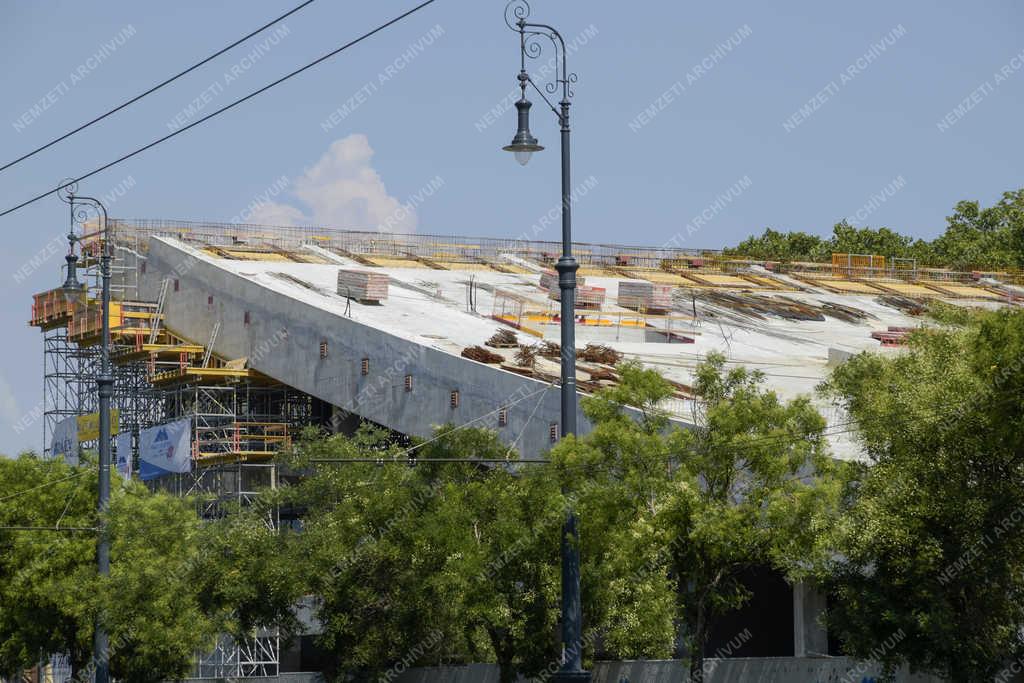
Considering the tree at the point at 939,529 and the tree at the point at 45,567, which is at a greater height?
the tree at the point at 939,529

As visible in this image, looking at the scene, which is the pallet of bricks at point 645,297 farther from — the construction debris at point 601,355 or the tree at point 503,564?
the tree at point 503,564

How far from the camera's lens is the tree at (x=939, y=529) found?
1000 inches

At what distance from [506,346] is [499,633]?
2127 centimetres

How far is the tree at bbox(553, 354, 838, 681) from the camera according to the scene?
90.9 feet

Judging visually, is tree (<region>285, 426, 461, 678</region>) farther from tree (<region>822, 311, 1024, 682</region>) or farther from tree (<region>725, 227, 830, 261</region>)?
tree (<region>725, 227, 830, 261</region>)

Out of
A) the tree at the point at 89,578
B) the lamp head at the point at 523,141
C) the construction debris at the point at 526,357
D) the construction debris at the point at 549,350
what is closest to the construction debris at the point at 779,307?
the construction debris at the point at 549,350

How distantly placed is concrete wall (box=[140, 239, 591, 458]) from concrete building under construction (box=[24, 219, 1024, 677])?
8 centimetres

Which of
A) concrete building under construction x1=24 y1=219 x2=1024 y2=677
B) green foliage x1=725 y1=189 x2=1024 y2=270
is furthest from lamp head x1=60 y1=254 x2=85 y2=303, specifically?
green foliage x1=725 y1=189 x2=1024 y2=270

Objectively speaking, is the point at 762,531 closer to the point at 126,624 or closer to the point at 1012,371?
the point at 1012,371

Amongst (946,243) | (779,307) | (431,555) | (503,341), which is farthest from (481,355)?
(946,243)

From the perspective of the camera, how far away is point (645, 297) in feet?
211

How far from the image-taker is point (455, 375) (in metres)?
50.7

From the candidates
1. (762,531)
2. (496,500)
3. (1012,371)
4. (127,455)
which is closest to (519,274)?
(127,455)

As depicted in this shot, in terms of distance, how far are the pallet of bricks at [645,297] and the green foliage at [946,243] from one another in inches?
1371
